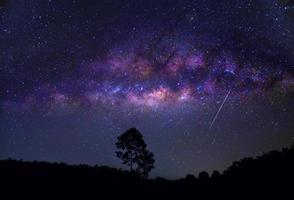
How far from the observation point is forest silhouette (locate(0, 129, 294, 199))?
20875 millimetres

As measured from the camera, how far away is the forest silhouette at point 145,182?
68.5 feet

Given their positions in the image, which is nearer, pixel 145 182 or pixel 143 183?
pixel 143 183

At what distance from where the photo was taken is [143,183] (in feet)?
88.3

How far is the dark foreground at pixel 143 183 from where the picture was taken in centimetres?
2077

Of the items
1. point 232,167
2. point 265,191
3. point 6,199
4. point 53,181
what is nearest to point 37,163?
point 53,181

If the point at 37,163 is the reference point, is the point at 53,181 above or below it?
below

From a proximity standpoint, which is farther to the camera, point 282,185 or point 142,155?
point 142,155

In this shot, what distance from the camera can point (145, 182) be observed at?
1081 inches

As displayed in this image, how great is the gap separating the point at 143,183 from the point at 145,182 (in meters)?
0.56

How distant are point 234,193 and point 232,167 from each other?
22.9ft

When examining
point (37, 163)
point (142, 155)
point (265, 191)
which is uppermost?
point (142, 155)

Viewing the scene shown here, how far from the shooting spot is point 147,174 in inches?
1864

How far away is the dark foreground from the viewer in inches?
818

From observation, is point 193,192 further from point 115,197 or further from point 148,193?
point 115,197
